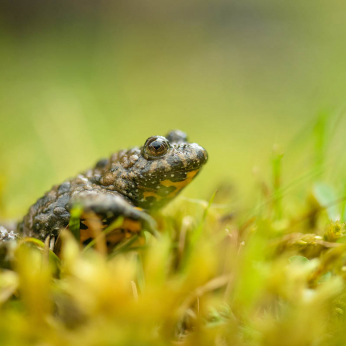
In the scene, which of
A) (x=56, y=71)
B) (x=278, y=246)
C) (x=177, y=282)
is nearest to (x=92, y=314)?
(x=177, y=282)

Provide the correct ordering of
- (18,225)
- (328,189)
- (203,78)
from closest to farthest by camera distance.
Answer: (328,189) < (18,225) < (203,78)

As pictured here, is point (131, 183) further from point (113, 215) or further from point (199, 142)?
point (199, 142)

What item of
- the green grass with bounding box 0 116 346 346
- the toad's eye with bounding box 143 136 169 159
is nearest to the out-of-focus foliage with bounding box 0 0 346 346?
the green grass with bounding box 0 116 346 346

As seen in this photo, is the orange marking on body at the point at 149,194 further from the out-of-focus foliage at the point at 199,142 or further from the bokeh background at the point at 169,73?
the bokeh background at the point at 169,73

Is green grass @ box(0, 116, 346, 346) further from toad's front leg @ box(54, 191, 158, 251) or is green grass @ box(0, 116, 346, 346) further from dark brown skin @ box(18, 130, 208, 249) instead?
dark brown skin @ box(18, 130, 208, 249)

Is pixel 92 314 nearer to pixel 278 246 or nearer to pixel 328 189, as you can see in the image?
pixel 278 246
